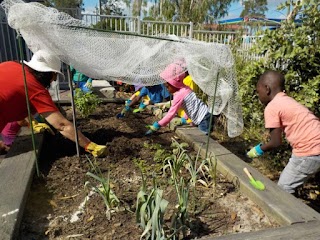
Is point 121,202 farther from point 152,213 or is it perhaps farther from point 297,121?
point 297,121

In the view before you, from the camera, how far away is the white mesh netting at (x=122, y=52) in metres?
2.17

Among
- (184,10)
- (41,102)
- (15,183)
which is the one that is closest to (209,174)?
(15,183)

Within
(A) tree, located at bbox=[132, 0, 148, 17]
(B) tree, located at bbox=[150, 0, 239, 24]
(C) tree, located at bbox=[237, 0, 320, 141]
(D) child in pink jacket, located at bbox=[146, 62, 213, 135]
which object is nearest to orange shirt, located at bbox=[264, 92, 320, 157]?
(C) tree, located at bbox=[237, 0, 320, 141]

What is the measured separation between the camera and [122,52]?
2561mm

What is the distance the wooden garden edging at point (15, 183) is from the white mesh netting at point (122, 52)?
97 centimetres

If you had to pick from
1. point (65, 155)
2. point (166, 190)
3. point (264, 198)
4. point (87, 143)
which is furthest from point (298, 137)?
point (65, 155)

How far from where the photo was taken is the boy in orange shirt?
2428 millimetres

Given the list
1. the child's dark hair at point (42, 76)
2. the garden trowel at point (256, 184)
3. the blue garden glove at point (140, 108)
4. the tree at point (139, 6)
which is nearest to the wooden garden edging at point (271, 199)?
the garden trowel at point (256, 184)

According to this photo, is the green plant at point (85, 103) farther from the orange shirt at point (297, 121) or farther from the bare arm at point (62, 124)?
the orange shirt at point (297, 121)

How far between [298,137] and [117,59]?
1694mm

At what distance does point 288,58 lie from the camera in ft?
9.59

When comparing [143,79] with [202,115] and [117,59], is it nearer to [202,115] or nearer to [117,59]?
[117,59]

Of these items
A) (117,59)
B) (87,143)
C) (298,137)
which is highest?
(117,59)

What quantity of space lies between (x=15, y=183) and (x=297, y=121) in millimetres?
2290
